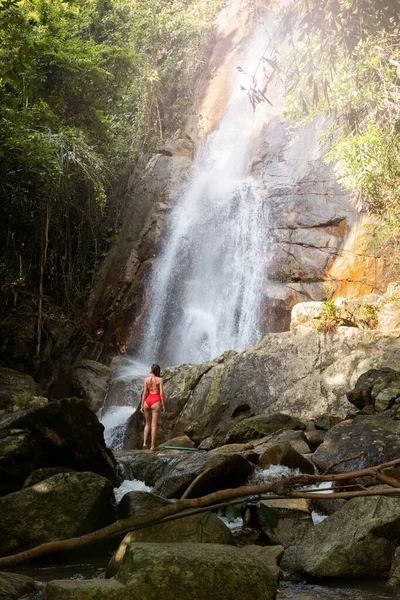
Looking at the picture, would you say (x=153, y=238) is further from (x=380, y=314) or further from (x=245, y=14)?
(x=245, y=14)

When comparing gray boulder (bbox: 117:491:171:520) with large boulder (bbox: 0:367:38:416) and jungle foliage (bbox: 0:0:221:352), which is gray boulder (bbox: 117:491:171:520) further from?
jungle foliage (bbox: 0:0:221:352)

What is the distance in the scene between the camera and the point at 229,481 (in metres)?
6.81

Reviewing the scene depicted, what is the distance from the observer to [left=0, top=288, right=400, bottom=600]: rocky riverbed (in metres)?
3.37

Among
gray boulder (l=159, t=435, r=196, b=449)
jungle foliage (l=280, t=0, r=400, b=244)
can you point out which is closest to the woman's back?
gray boulder (l=159, t=435, r=196, b=449)

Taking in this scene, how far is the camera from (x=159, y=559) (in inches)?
128

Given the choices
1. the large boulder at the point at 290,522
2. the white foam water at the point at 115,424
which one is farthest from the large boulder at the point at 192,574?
the white foam water at the point at 115,424

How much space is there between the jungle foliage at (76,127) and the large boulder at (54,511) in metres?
5.95

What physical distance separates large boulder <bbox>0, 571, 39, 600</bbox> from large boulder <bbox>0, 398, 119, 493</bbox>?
2.71 metres

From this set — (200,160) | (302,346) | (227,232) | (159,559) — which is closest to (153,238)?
(227,232)

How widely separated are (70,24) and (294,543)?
2006 cm

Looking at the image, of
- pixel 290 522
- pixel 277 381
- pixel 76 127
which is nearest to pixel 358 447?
pixel 290 522

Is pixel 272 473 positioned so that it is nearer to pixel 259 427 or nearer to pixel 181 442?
pixel 259 427

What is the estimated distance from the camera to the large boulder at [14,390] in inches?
452

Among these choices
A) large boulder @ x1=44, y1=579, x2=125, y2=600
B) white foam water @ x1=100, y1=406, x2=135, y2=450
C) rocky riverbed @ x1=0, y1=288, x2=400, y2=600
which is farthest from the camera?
white foam water @ x1=100, y1=406, x2=135, y2=450
